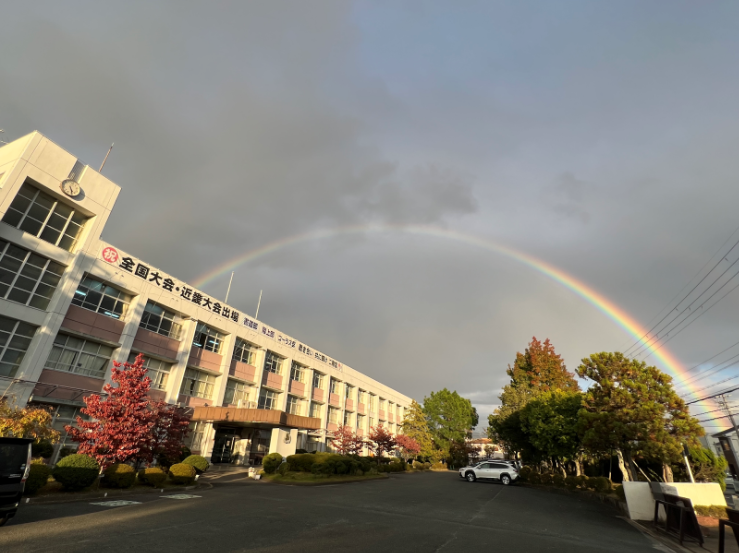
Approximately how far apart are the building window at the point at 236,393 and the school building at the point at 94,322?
10 cm

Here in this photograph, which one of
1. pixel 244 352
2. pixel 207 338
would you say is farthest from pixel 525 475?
pixel 207 338

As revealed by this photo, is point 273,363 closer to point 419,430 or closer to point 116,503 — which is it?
point 419,430

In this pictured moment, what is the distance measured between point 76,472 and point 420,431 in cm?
5063

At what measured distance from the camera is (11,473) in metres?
8.84

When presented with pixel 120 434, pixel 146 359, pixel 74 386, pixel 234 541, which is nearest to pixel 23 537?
pixel 234 541

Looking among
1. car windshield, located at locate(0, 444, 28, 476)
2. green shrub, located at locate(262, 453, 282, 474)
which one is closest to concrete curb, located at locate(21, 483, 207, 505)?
car windshield, located at locate(0, 444, 28, 476)

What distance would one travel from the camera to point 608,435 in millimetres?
17984

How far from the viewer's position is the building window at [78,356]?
2395 centimetres

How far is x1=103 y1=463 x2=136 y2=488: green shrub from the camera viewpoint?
15617 mm

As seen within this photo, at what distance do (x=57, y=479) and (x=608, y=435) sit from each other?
23.5 meters

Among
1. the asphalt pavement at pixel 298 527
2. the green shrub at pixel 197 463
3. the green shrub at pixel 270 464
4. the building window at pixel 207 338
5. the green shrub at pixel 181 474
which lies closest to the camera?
the asphalt pavement at pixel 298 527

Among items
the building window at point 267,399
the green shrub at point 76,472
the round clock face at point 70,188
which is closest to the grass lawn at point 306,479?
the green shrub at point 76,472

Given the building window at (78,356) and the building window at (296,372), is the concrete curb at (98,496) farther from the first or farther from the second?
the building window at (296,372)

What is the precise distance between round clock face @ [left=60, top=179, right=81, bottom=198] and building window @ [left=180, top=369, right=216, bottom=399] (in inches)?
647
